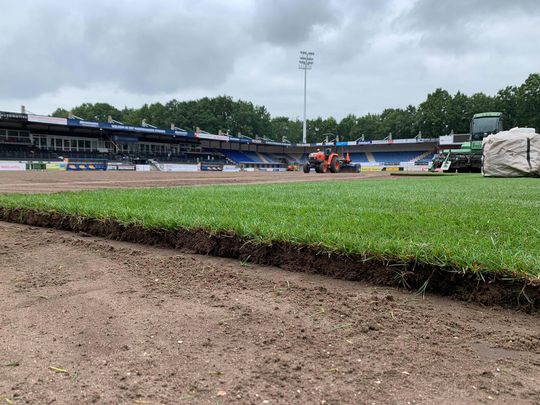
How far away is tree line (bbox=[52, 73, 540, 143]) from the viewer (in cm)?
8025

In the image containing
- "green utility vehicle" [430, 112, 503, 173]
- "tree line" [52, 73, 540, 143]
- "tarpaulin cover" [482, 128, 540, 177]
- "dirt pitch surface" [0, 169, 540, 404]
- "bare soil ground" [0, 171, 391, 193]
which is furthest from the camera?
"tree line" [52, 73, 540, 143]

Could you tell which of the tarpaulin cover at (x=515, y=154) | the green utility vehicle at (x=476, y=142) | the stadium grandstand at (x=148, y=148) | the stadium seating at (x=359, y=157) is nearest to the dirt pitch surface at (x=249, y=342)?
the tarpaulin cover at (x=515, y=154)

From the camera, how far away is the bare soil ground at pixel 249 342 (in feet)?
5.93

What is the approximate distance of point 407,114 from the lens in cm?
9862

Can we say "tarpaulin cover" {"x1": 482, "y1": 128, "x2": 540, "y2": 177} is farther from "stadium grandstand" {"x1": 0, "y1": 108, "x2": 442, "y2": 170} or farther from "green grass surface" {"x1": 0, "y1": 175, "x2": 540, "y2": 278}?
"stadium grandstand" {"x1": 0, "y1": 108, "x2": 442, "y2": 170}

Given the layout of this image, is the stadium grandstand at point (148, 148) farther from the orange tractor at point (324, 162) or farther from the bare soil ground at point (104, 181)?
the orange tractor at point (324, 162)

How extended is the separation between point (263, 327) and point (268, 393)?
2.16 feet

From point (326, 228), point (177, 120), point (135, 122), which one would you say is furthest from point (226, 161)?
point (326, 228)

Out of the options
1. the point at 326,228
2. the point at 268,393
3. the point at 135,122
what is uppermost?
the point at 135,122

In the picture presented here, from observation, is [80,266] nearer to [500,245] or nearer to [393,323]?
[393,323]

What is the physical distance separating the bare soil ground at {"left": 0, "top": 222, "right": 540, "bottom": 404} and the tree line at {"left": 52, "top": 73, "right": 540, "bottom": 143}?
298 ft

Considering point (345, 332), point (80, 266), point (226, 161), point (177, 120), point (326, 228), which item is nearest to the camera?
point (345, 332)

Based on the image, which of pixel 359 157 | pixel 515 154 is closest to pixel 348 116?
pixel 359 157

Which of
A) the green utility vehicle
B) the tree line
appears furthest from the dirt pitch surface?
the tree line
